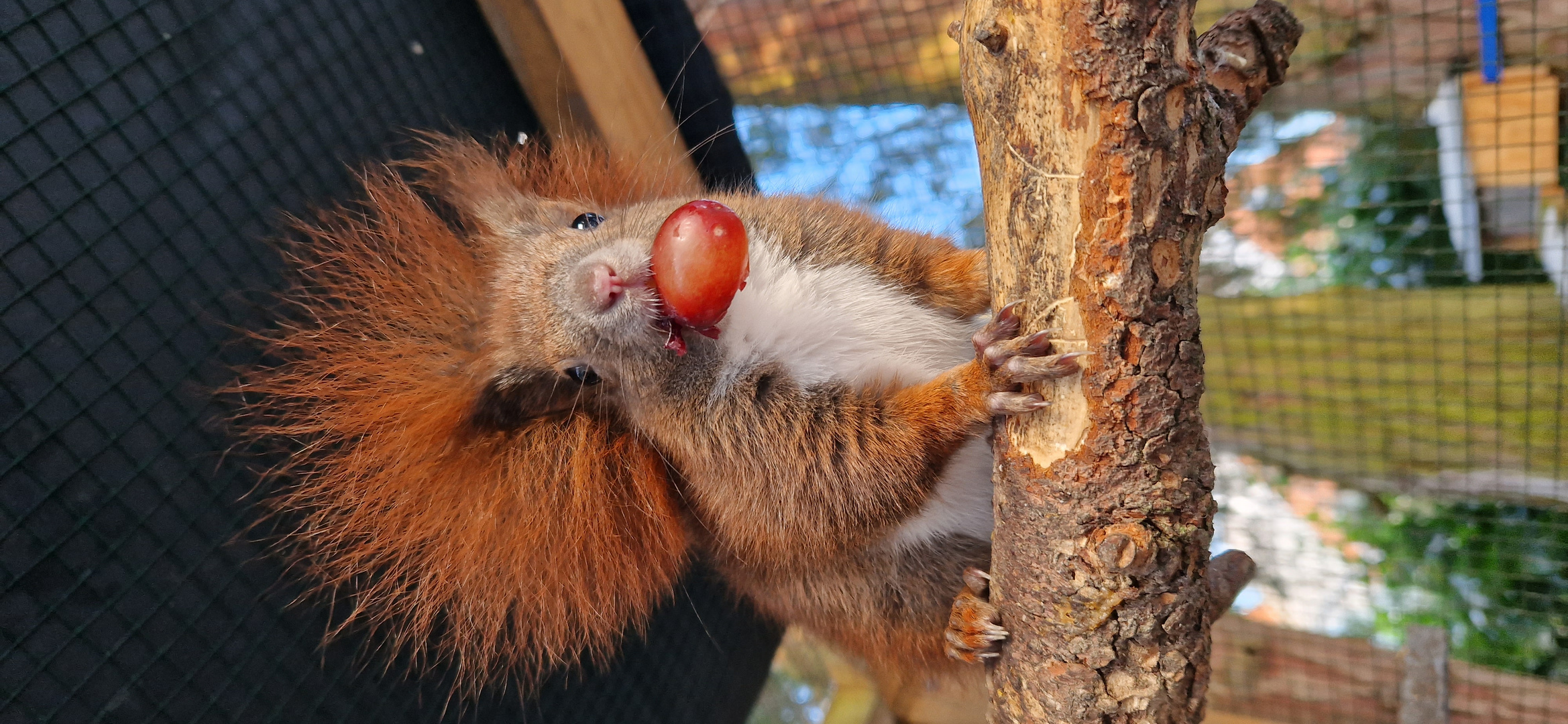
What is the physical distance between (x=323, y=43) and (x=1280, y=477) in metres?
3.84

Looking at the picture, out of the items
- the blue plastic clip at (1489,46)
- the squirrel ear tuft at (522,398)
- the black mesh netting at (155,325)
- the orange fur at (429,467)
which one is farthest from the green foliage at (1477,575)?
the black mesh netting at (155,325)

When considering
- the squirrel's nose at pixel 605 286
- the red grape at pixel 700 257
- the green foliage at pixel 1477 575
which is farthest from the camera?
the green foliage at pixel 1477 575

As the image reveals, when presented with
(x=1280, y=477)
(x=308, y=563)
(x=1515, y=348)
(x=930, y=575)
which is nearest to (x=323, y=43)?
(x=308, y=563)

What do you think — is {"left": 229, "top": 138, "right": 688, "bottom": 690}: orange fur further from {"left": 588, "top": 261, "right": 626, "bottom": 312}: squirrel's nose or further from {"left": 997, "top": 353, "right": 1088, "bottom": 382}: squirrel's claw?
{"left": 997, "top": 353, "right": 1088, "bottom": 382}: squirrel's claw

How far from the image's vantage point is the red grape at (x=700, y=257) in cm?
110

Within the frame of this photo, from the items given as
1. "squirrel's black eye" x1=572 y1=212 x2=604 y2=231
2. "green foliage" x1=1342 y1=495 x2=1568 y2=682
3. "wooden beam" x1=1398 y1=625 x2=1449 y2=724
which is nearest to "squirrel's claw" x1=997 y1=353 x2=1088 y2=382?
"squirrel's black eye" x1=572 y1=212 x2=604 y2=231

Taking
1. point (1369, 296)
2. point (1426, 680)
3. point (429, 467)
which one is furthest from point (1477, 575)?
point (429, 467)

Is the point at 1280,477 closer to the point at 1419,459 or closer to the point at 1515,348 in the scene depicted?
the point at 1419,459

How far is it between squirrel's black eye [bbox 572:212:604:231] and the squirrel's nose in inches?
11.0

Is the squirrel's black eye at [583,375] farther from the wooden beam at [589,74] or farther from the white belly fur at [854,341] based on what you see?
the wooden beam at [589,74]

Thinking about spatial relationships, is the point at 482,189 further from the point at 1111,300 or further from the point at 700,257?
the point at 1111,300

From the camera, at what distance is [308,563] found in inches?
61.6

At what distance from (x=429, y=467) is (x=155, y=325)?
48 cm

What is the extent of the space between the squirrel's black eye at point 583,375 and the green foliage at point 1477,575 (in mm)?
2760
